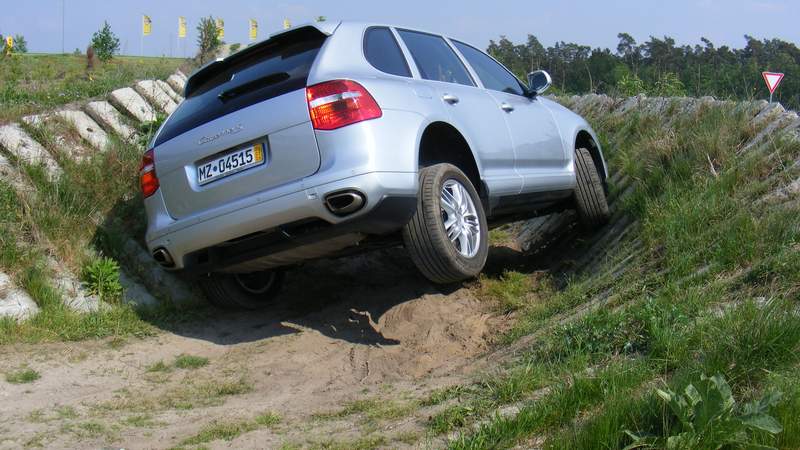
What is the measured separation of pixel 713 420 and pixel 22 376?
11.9 ft

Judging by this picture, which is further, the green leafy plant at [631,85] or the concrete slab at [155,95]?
the green leafy plant at [631,85]

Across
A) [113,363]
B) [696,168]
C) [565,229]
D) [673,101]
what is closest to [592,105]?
[673,101]

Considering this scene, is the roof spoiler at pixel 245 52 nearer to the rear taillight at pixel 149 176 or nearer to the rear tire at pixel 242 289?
the rear taillight at pixel 149 176

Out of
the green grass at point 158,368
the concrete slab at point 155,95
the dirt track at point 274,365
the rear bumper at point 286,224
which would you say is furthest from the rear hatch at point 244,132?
the concrete slab at point 155,95

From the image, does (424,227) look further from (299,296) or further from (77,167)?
(77,167)

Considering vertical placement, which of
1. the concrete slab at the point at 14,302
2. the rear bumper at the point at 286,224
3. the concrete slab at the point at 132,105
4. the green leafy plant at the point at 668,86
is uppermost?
the concrete slab at the point at 132,105

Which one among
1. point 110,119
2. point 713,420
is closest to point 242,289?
point 110,119

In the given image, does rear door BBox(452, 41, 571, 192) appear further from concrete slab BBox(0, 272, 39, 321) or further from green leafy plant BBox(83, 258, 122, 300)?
concrete slab BBox(0, 272, 39, 321)

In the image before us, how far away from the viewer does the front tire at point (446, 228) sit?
432 cm

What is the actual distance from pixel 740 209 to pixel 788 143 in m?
0.81

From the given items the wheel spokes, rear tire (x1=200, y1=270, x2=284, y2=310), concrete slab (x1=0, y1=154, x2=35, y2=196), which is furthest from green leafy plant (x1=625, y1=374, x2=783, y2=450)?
concrete slab (x1=0, y1=154, x2=35, y2=196)

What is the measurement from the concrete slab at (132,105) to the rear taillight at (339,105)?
3725 millimetres

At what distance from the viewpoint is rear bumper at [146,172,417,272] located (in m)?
4.09

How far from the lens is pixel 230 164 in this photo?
4.41 m
